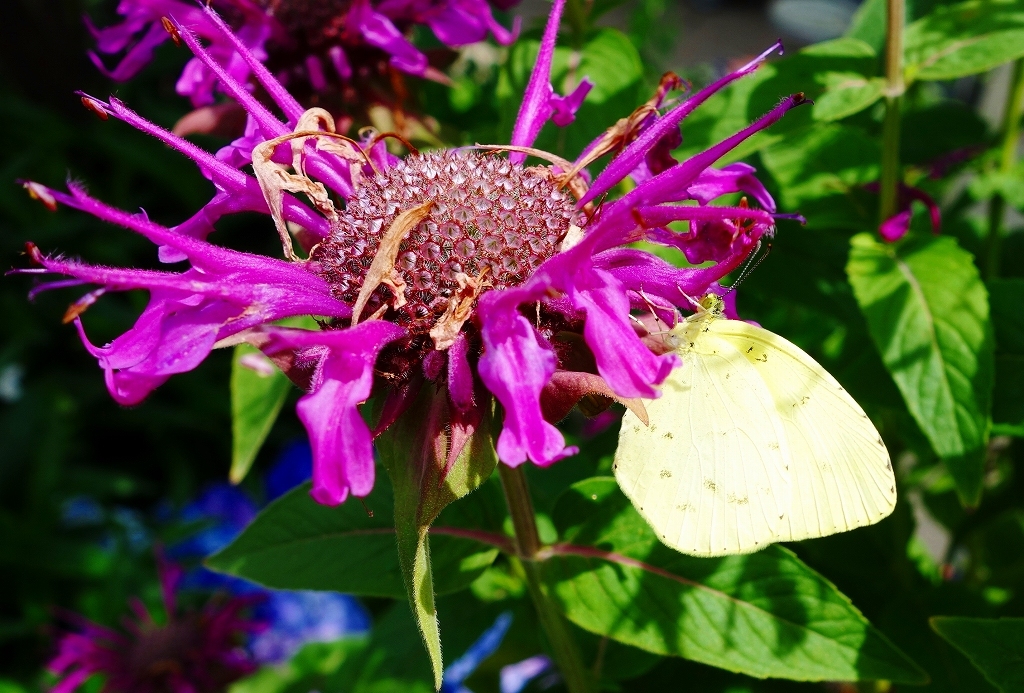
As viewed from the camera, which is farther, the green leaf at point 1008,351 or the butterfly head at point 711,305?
the green leaf at point 1008,351

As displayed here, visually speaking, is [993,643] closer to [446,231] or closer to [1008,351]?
[1008,351]

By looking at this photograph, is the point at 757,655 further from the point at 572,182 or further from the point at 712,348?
the point at 572,182

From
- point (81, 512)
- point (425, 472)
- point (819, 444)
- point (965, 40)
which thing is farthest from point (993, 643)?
point (81, 512)

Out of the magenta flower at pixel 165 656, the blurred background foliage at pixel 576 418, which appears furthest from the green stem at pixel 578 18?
the magenta flower at pixel 165 656

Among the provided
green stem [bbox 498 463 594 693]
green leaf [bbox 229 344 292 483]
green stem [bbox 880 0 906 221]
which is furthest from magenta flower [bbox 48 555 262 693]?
green stem [bbox 880 0 906 221]

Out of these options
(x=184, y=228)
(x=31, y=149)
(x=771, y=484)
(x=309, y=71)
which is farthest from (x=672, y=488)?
(x=31, y=149)

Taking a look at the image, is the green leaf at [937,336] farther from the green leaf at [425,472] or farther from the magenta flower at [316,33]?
the magenta flower at [316,33]
